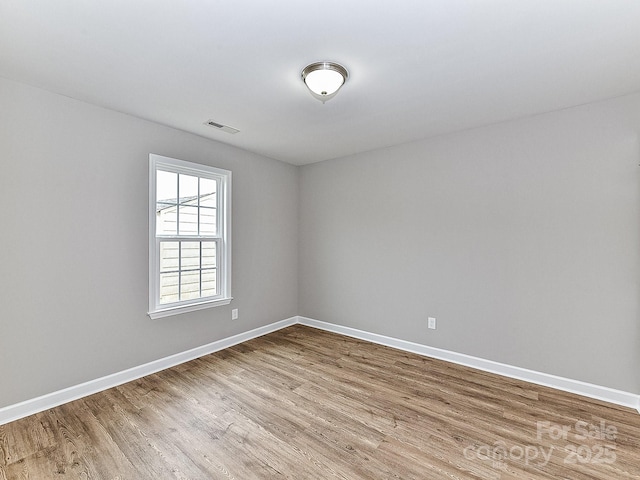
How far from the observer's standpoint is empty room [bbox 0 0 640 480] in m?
1.76

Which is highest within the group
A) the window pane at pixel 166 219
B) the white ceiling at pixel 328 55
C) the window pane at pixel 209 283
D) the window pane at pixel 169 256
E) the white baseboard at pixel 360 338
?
the white ceiling at pixel 328 55

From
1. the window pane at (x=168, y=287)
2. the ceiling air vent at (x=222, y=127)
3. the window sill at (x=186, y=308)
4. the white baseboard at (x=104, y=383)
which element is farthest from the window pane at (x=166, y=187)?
the white baseboard at (x=104, y=383)

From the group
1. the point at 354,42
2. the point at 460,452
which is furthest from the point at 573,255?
the point at 354,42

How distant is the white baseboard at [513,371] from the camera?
2485 mm

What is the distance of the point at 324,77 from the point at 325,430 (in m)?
2.46

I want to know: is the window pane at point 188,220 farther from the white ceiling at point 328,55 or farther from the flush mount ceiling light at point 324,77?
the flush mount ceiling light at point 324,77

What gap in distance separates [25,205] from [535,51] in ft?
12.4

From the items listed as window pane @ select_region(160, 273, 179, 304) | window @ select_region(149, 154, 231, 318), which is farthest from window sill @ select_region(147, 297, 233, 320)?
window pane @ select_region(160, 273, 179, 304)

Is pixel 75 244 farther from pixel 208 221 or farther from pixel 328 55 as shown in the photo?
pixel 328 55

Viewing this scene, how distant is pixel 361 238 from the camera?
409 centimetres

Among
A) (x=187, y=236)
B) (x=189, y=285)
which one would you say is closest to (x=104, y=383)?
(x=189, y=285)

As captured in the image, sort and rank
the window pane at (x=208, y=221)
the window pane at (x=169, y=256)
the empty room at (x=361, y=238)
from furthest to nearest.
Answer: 1. the window pane at (x=208, y=221)
2. the window pane at (x=169, y=256)
3. the empty room at (x=361, y=238)

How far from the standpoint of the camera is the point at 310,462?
1820 mm

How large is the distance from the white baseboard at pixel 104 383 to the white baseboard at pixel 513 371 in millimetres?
1715
